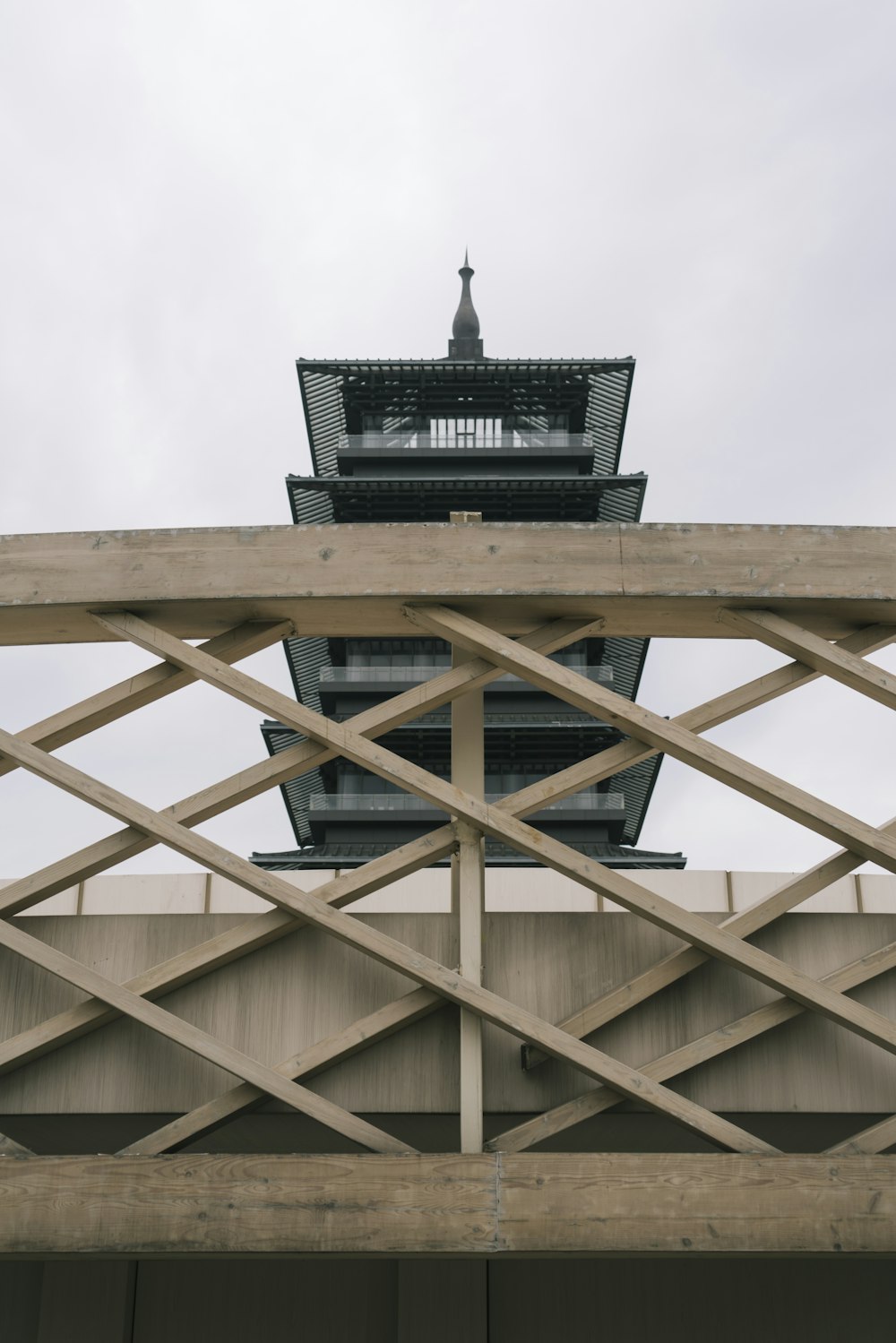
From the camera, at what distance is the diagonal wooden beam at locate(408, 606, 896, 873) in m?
4.63

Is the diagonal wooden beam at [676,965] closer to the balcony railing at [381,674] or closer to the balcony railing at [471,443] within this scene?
the balcony railing at [381,674]

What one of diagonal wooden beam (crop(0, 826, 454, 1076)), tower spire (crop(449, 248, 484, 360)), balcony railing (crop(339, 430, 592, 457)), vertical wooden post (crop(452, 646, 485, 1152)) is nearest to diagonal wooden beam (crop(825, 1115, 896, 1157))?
vertical wooden post (crop(452, 646, 485, 1152))

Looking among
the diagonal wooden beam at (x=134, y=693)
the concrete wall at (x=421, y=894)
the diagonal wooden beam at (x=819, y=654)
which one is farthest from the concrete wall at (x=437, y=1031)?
the concrete wall at (x=421, y=894)

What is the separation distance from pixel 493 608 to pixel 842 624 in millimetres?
1343

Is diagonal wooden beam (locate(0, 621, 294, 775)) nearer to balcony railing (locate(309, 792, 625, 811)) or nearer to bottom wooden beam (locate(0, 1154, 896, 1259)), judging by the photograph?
bottom wooden beam (locate(0, 1154, 896, 1259))

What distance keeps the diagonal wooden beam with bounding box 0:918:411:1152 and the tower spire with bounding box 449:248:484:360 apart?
126 feet

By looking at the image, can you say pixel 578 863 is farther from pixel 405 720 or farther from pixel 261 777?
pixel 261 777

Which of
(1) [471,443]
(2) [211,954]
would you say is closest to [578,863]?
(2) [211,954]

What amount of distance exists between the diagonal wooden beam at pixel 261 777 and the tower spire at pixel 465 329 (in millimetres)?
37557

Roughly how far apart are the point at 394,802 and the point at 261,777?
29.1 m
